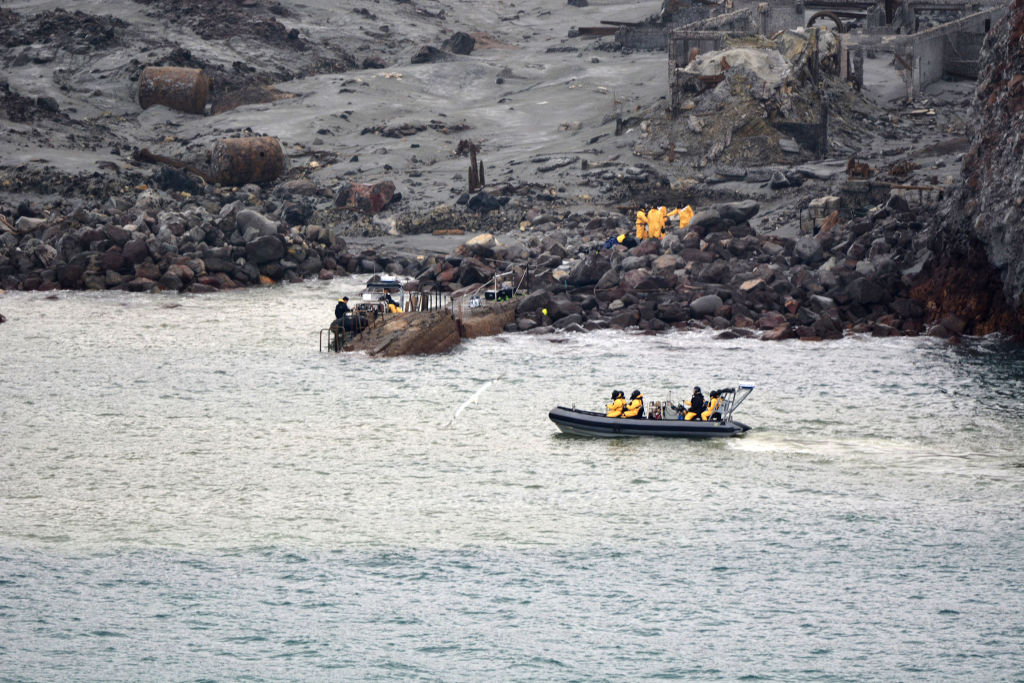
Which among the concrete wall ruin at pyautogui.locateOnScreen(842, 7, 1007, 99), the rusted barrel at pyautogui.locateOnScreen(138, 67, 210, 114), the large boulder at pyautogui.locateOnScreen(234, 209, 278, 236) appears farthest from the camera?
the rusted barrel at pyautogui.locateOnScreen(138, 67, 210, 114)

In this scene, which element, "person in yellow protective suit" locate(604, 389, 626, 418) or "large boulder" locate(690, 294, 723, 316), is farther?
"large boulder" locate(690, 294, 723, 316)

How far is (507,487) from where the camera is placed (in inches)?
1224

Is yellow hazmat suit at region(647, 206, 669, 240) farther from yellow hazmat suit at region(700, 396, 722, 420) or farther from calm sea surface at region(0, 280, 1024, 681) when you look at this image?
yellow hazmat suit at region(700, 396, 722, 420)

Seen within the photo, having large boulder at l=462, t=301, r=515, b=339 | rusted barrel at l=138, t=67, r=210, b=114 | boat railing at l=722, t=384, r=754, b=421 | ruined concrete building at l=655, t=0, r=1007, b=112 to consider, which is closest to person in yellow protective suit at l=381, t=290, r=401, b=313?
large boulder at l=462, t=301, r=515, b=339

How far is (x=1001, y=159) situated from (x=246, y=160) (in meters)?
42.5

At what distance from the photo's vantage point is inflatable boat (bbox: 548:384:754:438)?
34.3 meters

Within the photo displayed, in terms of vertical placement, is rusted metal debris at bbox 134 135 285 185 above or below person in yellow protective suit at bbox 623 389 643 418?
above

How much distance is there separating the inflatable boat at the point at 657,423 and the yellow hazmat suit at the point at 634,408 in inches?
7.5

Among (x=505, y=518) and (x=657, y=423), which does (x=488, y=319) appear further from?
(x=505, y=518)

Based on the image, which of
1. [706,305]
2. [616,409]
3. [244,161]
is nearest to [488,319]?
[706,305]

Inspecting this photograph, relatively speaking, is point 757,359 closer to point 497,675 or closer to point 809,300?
point 809,300

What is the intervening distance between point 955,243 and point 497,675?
31151 millimetres

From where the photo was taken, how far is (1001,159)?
45031 mm

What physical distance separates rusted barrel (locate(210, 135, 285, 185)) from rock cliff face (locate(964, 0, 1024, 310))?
40022 millimetres
